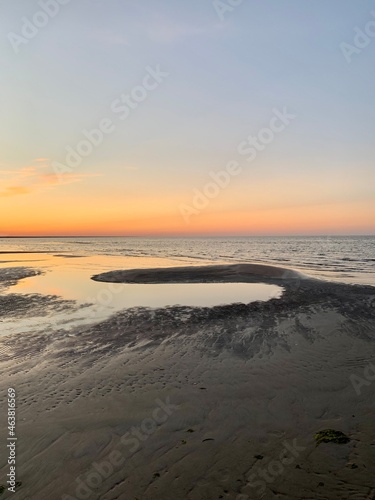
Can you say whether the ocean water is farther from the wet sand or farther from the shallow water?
the wet sand

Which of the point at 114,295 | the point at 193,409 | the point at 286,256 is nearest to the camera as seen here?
the point at 193,409

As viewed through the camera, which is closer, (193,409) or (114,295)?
(193,409)

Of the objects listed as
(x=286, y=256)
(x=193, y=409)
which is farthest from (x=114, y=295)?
(x=286, y=256)

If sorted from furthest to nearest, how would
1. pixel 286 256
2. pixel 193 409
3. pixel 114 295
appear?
pixel 286 256 < pixel 114 295 < pixel 193 409

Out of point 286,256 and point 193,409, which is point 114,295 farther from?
point 286,256

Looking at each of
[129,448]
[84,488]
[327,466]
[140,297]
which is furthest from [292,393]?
[140,297]

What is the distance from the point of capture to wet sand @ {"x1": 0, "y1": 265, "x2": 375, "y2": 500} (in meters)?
5.52

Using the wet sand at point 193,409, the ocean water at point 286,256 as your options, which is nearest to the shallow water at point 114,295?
the wet sand at point 193,409

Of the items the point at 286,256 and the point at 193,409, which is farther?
the point at 286,256

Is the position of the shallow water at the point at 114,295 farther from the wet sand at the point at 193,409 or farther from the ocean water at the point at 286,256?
the ocean water at the point at 286,256

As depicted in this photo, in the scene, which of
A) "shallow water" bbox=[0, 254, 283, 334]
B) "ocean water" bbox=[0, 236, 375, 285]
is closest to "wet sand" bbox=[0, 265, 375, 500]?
"shallow water" bbox=[0, 254, 283, 334]

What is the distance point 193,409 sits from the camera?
7820 millimetres

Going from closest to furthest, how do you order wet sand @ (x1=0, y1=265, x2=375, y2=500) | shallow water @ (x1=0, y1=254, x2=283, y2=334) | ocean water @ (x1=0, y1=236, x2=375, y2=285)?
wet sand @ (x1=0, y1=265, x2=375, y2=500) → shallow water @ (x1=0, y1=254, x2=283, y2=334) → ocean water @ (x1=0, y1=236, x2=375, y2=285)

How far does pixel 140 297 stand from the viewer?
2230 cm
